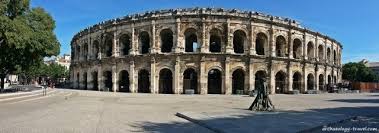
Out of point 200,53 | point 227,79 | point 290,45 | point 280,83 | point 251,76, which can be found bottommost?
point 280,83

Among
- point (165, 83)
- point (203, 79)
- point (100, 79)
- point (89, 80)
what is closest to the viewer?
point (203, 79)

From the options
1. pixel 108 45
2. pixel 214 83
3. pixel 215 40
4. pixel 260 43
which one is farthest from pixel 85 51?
pixel 260 43

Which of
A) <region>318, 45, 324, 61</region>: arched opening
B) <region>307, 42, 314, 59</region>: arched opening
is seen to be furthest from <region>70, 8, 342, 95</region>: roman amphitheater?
<region>318, 45, 324, 61</region>: arched opening

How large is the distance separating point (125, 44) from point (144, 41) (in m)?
2.27

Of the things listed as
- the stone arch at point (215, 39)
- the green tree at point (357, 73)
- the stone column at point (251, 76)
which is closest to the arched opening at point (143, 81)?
the stone arch at point (215, 39)

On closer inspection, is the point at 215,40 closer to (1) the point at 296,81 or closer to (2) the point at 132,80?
(2) the point at 132,80

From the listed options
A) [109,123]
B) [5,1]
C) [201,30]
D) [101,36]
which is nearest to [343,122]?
[109,123]

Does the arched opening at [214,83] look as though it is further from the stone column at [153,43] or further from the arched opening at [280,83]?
the arched opening at [280,83]

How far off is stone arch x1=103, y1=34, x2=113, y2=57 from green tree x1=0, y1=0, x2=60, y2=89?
519 inches

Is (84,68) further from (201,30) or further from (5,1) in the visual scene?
(5,1)

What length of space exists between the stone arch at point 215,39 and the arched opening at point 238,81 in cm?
306

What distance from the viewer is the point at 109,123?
10828 millimetres

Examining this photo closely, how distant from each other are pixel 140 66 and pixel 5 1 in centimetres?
1781

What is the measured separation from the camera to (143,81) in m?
38.8
